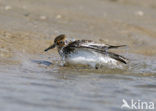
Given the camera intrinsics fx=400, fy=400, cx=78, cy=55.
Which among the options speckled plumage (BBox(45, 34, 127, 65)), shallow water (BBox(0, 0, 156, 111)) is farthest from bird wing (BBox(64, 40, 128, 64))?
shallow water (BBox(0, 0, 156, 111))

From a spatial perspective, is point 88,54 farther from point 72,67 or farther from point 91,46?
point 72,67

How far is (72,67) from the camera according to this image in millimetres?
8156

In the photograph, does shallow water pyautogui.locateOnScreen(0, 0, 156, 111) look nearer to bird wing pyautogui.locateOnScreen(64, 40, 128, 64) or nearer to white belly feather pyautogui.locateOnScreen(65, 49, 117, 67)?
white belly feather pyautogui.locateOnScreen(65, 49, 117, 67)

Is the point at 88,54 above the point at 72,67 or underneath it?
above

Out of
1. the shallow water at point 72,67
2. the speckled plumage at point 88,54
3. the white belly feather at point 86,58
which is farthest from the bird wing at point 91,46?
the shallow water at point 72,67

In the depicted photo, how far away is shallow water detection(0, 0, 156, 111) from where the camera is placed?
6.07 meters

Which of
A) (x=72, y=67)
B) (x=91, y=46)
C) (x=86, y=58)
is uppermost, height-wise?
(x=91, y=46)

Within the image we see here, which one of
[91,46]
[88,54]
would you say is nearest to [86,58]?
[88,54]

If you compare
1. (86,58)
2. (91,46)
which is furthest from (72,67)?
(91,46)

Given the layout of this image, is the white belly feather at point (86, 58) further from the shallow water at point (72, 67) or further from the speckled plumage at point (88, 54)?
the shallow water at point (72, 67)

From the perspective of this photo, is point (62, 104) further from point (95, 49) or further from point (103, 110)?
point (95, 49)

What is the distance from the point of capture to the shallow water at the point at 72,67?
19.9ft

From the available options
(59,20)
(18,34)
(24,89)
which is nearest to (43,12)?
(59,20)

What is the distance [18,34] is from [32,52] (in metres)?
0.98
